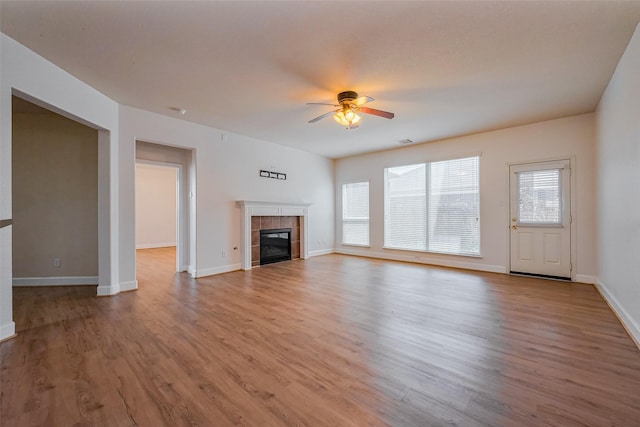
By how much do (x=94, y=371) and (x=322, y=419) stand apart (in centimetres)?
171

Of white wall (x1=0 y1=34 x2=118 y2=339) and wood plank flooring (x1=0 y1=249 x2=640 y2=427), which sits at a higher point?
white wall (x1=0 y1=34 x2=118 y2=339)

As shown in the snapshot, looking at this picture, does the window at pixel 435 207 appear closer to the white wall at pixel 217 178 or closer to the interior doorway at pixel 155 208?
the white wall at pixel 217 178

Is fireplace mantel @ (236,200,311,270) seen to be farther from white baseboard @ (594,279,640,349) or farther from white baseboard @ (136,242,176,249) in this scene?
white baseboard @ (136,242,176,249)

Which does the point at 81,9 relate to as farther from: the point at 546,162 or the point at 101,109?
the point at 546,162

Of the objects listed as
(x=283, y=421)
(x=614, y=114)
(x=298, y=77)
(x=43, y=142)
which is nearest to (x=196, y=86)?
(x=298, y=77)

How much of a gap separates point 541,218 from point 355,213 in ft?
13.0

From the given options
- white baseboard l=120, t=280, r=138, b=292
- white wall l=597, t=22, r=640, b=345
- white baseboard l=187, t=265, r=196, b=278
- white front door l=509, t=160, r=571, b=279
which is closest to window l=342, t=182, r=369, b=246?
white front door l=509, t=160, r=571, b=279

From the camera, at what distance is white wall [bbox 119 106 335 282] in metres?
4.07

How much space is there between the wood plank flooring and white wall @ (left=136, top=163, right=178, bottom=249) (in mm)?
5567

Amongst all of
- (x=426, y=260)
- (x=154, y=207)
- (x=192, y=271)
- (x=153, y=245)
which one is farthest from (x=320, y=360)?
(x=154, y=207)

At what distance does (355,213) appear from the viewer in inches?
294

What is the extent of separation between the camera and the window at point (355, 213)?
7.22 metres

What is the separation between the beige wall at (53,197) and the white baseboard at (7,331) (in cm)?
209

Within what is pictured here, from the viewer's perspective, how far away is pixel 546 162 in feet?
15.4
